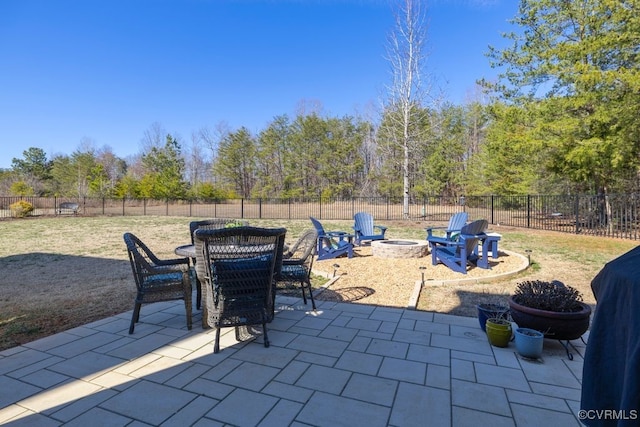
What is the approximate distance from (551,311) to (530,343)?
34 cm

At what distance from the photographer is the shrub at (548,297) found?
2518 mm

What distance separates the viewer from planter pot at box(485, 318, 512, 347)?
2.56m

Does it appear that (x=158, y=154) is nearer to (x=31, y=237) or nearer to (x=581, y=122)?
(x=31, y=237)

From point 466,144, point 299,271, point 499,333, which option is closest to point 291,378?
point 299,271

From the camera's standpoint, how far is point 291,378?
2123 millimetres

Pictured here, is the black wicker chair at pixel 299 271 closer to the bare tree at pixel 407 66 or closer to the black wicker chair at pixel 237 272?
the black wicker chair at pixel 237 272

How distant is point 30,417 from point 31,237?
445 inches

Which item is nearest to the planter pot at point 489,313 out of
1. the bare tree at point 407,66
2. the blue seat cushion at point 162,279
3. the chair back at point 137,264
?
the blue seat cushion at point 162,279

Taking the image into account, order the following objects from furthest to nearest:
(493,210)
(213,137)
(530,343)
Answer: (213,137)
(493,210)
(530,343)

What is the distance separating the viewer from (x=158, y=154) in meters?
30.1

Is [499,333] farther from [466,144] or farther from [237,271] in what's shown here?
[466,144]

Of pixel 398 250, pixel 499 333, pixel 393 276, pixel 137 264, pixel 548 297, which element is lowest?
pixel 393 276

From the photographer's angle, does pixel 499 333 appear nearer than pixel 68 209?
Yes

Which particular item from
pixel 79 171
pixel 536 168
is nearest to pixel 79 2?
pixel 536 168
